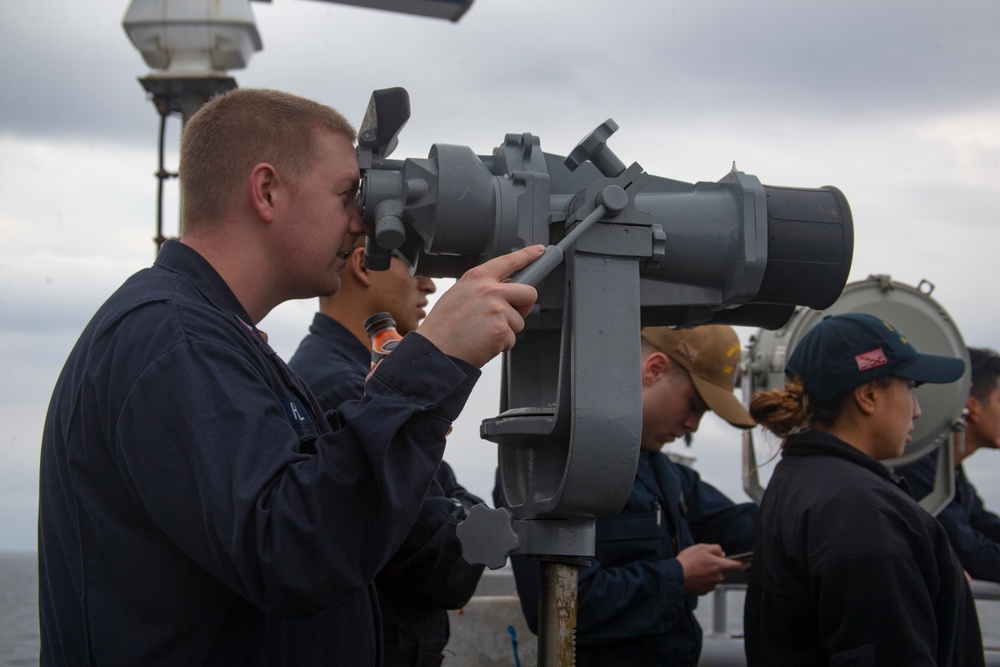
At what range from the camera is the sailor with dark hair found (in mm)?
4500

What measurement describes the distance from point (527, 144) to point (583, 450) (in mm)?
615

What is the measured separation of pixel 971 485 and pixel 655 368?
7.15 feet

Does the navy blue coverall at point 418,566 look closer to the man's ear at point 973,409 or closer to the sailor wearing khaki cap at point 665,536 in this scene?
the sailor wearing khaki cap at point 665,536

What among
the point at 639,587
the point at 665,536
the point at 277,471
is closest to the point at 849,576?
the point at 639,587

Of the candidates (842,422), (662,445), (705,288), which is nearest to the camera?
(705,288)

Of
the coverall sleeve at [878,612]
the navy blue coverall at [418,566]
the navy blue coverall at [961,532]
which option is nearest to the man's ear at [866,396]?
the coverall sleeve at [878,612]

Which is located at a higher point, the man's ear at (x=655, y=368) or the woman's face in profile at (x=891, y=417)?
the man's ear at (x=655, y=368)

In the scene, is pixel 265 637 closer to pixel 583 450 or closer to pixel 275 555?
pixel 275 555

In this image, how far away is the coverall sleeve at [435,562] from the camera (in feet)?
9.75

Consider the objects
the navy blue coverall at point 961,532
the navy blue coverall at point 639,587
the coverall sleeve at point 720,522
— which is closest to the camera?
the navy blue coverall at point 639,587

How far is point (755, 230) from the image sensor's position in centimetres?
211

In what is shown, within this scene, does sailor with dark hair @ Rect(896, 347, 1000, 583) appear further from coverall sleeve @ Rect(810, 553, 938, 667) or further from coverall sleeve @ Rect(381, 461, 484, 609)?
coverall sleeve @ Rect(381, 461, 484, 609)

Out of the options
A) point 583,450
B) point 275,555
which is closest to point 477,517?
point 583,450

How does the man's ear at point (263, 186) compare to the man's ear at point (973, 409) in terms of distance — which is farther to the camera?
the man's ear at point (973, 409)
